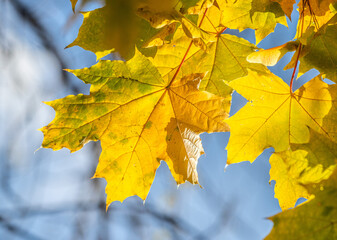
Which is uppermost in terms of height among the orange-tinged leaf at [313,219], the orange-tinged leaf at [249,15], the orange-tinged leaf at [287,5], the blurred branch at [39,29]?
the blurred branch at [39,29]

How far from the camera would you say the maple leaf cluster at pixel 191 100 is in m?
1.00

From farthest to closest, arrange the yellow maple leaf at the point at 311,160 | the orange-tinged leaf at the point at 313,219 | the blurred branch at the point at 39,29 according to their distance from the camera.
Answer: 1. the blurred branch at the point at 39,29
2. the yellow maple leaf at the point at 311,160
3. the orange-tinged leaf at the point at 313,219

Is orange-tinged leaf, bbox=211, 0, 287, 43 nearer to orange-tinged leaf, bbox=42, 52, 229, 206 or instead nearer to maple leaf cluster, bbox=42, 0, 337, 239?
maple leaf cluster, bbox=42, 0, 337, 239

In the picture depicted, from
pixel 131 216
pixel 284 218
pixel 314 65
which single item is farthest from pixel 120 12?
pixel 131 216

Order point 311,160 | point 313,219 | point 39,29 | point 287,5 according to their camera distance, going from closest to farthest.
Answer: point 313,219
point 311,160
point 287,5
point 39,29

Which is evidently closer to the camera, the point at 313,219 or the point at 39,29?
the point at 313,219

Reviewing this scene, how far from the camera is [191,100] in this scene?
3.59 feet

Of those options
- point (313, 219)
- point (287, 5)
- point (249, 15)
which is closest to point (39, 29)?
point (249, 15)

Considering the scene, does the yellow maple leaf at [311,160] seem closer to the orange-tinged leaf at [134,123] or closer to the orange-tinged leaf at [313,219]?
the orange-tinged leaf at [313,219]

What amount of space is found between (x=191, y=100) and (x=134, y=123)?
20cm

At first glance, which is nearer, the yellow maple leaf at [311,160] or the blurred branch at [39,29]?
the yellow maple leaf at [311,160]

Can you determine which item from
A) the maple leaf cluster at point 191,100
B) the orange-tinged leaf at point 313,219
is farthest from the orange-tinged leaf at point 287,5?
the orange-tinged leaf at point 313,219

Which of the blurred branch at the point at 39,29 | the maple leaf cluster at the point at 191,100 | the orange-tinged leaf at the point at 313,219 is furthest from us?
the blurred branch at the point at 39,29

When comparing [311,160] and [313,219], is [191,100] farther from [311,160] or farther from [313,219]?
[313,219]
